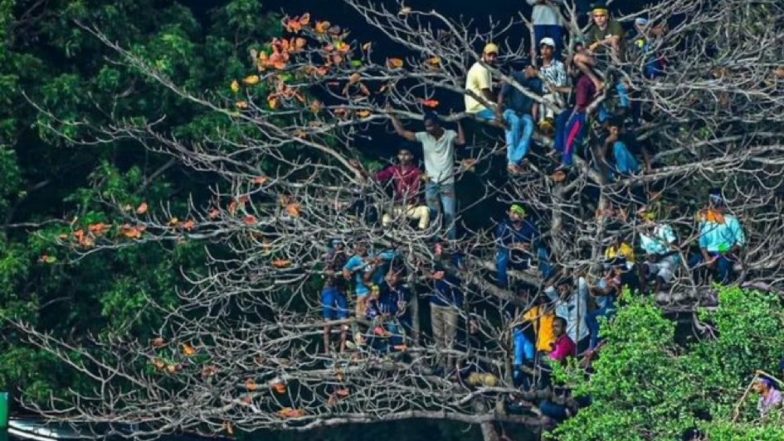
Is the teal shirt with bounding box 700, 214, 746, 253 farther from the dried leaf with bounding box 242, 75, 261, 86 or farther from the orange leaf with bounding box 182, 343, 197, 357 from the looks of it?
the orange leaf with bounding box 182, 343, 197, 357

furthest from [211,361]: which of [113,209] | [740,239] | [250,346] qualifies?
[740,239]

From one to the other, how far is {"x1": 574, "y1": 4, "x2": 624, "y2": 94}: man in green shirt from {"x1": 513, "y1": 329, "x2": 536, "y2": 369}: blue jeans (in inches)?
86.2

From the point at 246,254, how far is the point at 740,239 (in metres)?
4.27

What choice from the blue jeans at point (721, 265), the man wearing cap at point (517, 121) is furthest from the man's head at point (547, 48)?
the blue jeans at point (721, 265)

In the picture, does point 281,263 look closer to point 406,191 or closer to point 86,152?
point 406,191

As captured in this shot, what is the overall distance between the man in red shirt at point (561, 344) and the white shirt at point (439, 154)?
154cm

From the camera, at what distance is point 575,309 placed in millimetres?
19281

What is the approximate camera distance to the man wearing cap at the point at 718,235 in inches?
749

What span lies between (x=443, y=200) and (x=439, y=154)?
39 cm

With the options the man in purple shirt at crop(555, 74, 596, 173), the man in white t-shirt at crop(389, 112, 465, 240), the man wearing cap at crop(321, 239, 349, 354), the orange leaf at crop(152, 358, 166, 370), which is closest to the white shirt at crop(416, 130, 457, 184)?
the man in white t-shirt at crop(389, 112, 465, 240)

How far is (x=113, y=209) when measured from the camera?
67.8ft

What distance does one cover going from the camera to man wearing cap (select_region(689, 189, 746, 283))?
1902cm

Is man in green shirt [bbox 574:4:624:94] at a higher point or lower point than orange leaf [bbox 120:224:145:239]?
higher

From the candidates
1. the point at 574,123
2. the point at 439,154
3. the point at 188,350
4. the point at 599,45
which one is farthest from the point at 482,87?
the point at 188,350
